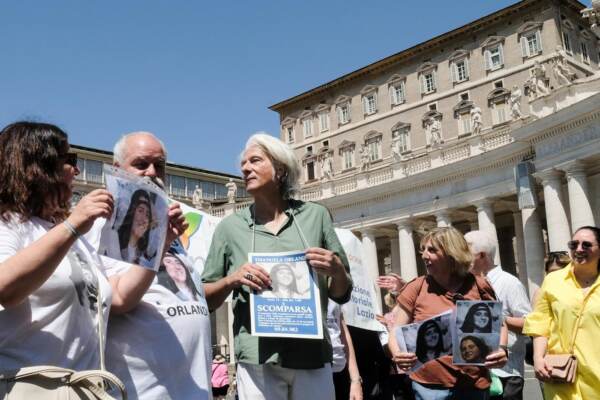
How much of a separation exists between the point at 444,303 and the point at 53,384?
324 centimetres

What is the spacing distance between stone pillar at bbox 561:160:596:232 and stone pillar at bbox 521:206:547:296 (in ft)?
9.77

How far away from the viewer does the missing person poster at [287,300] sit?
3734 mm

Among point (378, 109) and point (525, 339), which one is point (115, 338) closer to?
point (525, 339)

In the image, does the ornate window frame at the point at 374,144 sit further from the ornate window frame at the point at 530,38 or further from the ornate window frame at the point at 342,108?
the ornate window frame at the point at 530,38

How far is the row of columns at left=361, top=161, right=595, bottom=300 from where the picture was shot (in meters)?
25.5

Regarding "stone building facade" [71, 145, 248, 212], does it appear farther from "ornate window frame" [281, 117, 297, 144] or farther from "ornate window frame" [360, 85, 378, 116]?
"ornate window frame" [360, 85, 378, 116]

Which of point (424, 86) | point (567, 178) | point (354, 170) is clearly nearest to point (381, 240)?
point (354, 170)

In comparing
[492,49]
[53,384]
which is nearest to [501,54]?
[492,49]

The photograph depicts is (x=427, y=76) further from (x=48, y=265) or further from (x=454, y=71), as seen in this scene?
(x=48, y=265)

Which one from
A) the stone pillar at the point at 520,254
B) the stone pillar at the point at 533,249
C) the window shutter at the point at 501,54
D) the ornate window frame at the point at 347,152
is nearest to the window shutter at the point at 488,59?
the window shutter at the point at 501,54

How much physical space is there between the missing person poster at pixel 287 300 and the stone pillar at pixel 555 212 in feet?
78.8

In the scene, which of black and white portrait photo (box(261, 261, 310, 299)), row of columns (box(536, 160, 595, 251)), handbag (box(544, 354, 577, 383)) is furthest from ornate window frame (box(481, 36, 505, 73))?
black and white portrait photo (box(261, 261, 310, 299))

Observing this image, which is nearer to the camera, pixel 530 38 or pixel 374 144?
pixel 530 38

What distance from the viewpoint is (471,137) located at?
110ft
